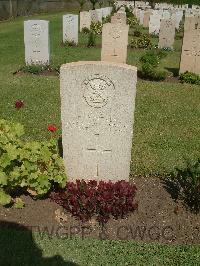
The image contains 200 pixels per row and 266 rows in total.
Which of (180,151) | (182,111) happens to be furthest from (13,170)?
(182,111)

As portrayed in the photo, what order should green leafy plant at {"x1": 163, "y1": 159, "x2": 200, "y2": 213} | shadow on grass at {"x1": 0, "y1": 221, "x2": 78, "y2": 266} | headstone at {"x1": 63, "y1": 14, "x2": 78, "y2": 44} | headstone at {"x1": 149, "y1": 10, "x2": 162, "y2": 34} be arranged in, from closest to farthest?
1. shadow on grass at {"x1": 0, "y1": 221, "x2": 78, "y2": 266}
2. green leafy plant at {"x1": 163, "y1": 159, "x2": 200, "y2": 213}
3. headstone at {"x1": 63, "y1": 14, "x2": 78, "y2": 44}
4. headstone at {"x1": 149, "y1": 10, "x2": 162, "y2": 34}

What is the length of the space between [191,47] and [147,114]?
439 centimetres

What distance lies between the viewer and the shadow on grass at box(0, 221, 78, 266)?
4.24 m

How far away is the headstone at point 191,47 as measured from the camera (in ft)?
39.7

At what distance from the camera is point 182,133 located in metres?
8.13

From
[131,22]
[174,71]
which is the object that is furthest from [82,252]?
[131,22]

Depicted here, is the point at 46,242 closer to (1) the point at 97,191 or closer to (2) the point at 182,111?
(1) the point at 97,191

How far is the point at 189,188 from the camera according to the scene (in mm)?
5246

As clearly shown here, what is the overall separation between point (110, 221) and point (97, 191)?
43cm

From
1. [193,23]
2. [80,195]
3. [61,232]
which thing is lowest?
[61,232]

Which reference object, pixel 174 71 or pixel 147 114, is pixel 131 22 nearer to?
pixel 174 71

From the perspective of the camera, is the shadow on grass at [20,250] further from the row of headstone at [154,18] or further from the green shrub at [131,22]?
the green shrub at [131,22]

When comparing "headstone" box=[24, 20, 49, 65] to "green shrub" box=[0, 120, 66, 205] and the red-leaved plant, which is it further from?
the red-leaved plant

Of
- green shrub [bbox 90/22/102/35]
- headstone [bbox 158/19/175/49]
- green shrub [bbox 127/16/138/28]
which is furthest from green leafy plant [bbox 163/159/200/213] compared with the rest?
green shrub [bbox 127/16/138/28]
